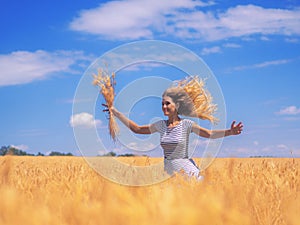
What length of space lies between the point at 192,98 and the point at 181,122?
0.99ft

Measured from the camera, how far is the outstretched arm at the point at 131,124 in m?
4.33

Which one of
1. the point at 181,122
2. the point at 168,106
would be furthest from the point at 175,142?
the point at 168,106

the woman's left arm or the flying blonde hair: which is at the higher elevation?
the flying blonde hair

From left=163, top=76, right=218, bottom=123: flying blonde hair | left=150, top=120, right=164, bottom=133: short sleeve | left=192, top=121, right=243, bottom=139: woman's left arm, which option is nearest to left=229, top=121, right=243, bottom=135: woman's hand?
left=192, top=121, right=243, bottom=139: woman's left arm

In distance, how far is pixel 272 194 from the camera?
7.16 feet

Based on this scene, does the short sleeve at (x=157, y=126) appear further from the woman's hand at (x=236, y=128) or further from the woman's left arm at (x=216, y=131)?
the woman's hand at (x=236, y=128)

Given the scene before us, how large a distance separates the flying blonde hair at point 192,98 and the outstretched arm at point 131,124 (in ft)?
1.43

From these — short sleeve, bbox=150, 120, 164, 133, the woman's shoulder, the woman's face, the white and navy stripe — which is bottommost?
the white and navy stripe

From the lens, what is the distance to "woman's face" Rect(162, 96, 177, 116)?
4930mm

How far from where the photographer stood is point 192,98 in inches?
201

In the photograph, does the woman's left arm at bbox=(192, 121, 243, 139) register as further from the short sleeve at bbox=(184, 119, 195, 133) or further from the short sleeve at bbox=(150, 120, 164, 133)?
the short sleeve at bbox=(150, 120, 164, 133)

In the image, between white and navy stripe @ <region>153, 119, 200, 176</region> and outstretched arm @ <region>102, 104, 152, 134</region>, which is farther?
white and navy stripe @ <region>153, 119, 200, 176</region>

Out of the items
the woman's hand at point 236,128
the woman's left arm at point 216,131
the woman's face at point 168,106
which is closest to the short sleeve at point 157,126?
the woman's face at point 168,106

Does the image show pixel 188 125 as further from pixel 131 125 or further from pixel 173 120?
pixel 131 125
